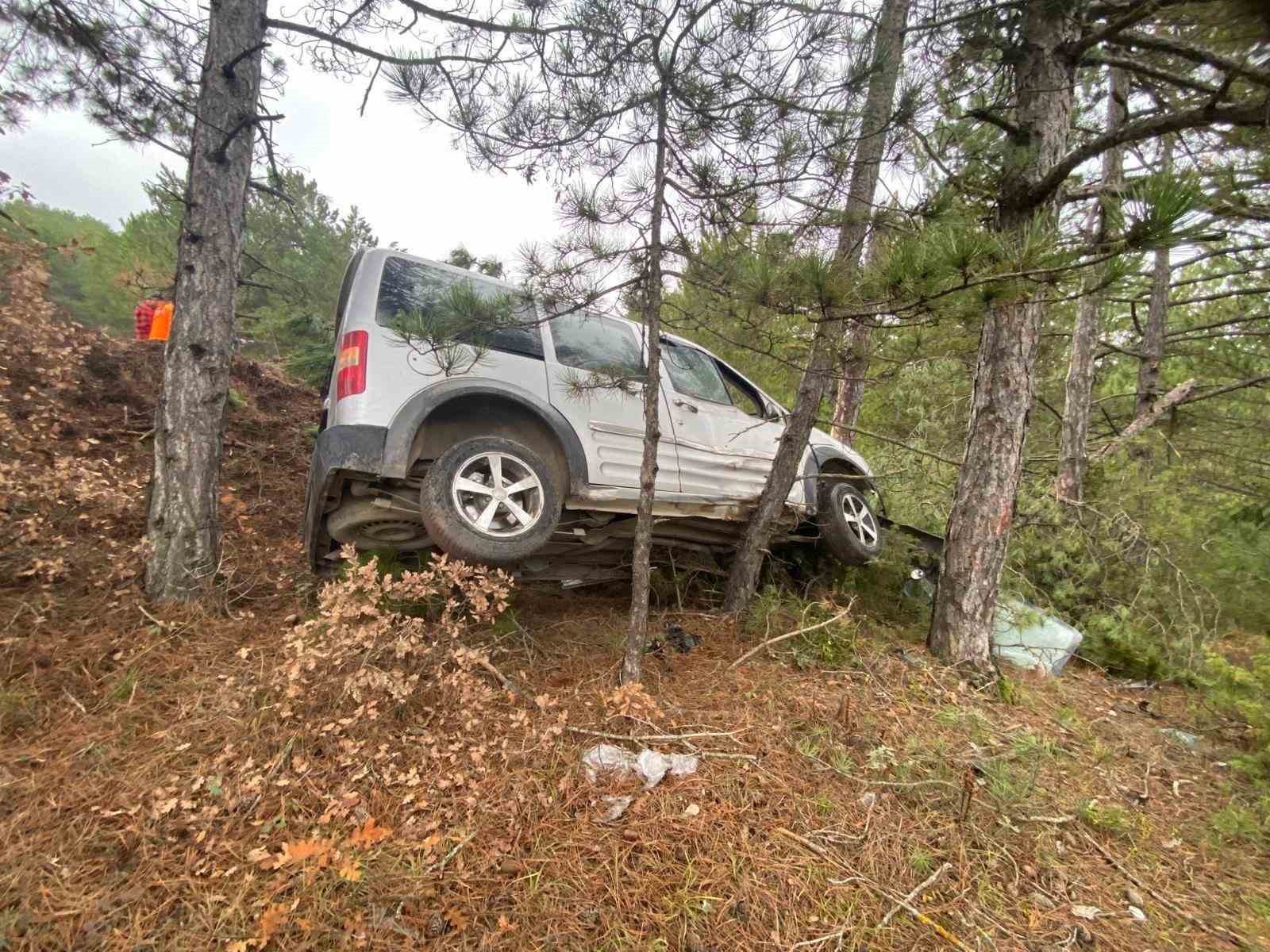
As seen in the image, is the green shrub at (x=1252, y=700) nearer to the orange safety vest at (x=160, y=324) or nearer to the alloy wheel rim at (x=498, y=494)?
the alloy wheel rim at (x=498, y=494)

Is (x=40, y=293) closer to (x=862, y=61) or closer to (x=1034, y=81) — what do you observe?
(x=862, y=61)

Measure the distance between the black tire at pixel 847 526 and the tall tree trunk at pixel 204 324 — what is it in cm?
440

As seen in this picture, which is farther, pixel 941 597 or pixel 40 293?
pixel 40 293

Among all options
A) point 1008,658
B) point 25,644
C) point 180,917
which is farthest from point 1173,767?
point 25,644

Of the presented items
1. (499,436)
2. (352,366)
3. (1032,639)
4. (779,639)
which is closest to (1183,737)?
(1032,639)

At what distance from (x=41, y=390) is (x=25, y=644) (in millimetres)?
3750

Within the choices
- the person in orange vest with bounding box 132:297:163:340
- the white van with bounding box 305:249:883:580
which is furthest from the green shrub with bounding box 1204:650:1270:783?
the person in orange vest with bounding box 132:297:163:340

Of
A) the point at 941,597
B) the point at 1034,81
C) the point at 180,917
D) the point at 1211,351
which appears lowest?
the point at 180,917

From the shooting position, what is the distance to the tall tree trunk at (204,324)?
126 inches

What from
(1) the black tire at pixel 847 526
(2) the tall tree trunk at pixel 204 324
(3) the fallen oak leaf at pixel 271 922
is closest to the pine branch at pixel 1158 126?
(1) the black tire at pixel 847 526

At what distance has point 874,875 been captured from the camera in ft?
6.86

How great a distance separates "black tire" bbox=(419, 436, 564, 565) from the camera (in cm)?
273

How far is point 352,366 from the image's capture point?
9.27ft

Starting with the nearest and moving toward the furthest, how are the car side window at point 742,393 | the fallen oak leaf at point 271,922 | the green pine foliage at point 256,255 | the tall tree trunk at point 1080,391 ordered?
1. the fallen oak leaf at point 271,922
2. the car side window at point 742,393
3. the tall tree trunk at point 1080,391
4. the green pine foliage at point 256,255
